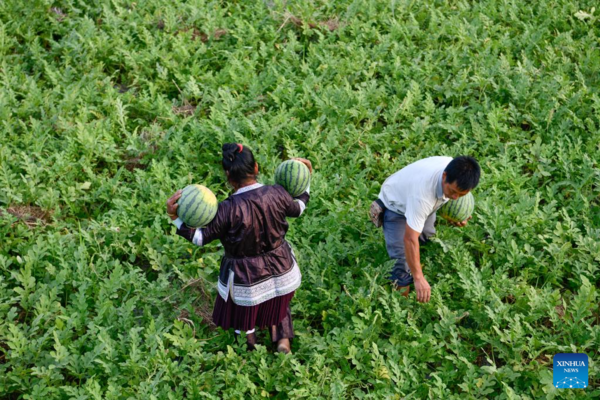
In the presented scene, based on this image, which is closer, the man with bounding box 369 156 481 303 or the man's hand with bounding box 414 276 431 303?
the man with bounding box 369 156 481 303

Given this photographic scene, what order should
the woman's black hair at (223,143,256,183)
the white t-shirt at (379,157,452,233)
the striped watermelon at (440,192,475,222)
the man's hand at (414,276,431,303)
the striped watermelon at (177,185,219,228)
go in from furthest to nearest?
1. the striped watermelon at (440,192,475,222)
2. the man's hand at (414,276,431,303)
3. the white t-shirt at (379,157,452,233)
4. the woman's black hair at (223,143,256,183)
5. the striped watermelon at (177,185,219,228)

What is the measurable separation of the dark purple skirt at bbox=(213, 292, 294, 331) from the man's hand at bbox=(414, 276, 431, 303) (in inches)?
40.4

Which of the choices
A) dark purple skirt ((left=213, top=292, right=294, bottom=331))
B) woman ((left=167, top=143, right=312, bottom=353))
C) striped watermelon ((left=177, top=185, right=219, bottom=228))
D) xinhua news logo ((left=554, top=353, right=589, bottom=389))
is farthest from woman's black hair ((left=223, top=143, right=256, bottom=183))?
xinhua news logo ((left=554, top=353, right=589, bottom=389))

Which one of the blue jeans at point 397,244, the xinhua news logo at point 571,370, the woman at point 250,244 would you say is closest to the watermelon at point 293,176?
the woman at point 250,244

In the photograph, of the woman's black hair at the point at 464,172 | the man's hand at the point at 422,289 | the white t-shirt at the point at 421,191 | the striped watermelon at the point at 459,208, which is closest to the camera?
the woman's black hair at the point at 464,172

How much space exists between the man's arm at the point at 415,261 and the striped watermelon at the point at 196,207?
5.09ft

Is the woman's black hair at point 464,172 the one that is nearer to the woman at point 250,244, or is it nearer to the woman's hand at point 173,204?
the woman at point 250,244

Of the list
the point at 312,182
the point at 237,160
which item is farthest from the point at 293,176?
the point at 312,182

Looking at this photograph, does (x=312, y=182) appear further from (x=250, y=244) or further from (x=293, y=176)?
(x=250, y=244)

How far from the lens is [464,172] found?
463 cm

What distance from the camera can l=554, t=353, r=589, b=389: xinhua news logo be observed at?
4.87 metres

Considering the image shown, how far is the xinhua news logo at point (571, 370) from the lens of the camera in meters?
4.87

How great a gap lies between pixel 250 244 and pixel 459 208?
191 centimetres

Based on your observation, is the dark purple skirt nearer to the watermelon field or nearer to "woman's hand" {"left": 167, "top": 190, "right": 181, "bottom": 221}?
the watermelon field
